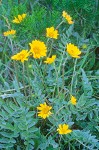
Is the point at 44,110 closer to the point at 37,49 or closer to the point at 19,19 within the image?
the point at 37,49

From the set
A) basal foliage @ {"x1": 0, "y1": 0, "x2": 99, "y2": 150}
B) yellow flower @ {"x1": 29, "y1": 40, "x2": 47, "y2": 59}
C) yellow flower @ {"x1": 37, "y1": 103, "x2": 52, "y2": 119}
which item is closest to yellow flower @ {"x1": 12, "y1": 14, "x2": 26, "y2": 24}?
basal foliage @ {"x1": 0, "y1": 0, "x2": 99, "y2": 150}

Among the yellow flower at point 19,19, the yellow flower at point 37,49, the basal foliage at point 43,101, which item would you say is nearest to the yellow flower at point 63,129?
the basal foliage at point 43,101

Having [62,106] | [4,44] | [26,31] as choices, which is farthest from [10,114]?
[4,44]

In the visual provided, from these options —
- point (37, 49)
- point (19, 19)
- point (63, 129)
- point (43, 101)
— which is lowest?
point (63, 129)

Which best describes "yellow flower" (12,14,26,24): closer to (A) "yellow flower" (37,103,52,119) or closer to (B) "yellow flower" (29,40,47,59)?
(B) "yellow flower" (29,40,47,59)

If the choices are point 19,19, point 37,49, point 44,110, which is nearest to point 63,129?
point 44,110

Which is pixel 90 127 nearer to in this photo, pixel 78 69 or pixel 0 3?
pixel 78 69

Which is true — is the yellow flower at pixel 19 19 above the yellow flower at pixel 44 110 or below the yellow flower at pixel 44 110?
above

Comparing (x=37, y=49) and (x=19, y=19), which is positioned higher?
(x=19, y=19)

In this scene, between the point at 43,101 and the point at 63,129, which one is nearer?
A: the point at 63,129

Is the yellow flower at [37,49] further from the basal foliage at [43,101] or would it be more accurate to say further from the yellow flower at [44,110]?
the yellow flower at [44,110]

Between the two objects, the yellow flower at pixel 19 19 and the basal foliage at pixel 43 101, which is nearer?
the basal foliage at pixel 43 101

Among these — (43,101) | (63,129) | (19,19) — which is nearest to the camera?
(63,129)

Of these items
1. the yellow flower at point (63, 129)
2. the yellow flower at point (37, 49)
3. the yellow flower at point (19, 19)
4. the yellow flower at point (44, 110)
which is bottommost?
the yellow flower at point (63, 129)
